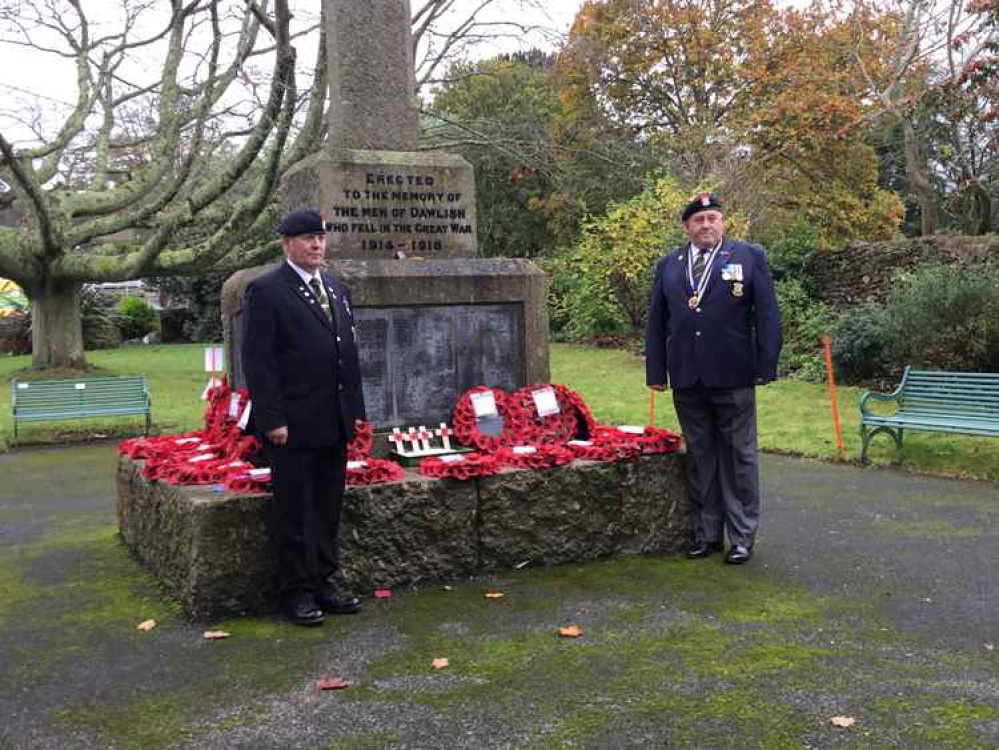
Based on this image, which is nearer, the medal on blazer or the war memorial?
the war memorial

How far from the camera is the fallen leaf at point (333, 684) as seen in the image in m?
3.50

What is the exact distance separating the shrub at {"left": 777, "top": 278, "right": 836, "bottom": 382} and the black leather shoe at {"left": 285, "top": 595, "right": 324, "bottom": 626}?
35.9 ft

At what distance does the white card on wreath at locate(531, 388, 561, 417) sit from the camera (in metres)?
5.74

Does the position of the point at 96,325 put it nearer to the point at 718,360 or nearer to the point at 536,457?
the point at 536,457

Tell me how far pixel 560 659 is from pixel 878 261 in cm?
1420

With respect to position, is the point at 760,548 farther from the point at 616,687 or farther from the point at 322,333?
the point at 322,333

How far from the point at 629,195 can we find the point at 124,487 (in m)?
21.7

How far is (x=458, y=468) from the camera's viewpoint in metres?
4.82

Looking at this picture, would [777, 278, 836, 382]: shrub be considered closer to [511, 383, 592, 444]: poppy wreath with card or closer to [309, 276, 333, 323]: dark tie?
[511, 383, 592, 444]: poppy wreath with card

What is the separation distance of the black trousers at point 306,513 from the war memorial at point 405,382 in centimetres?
15

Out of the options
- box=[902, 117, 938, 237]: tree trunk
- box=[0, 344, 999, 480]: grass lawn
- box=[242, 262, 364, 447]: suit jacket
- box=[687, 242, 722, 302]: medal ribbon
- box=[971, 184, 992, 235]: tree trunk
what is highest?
box=[902, 117, 938, 237]: tree trunk

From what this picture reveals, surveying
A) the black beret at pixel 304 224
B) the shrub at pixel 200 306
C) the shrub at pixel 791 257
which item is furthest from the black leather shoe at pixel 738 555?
the shrub at pixel 200 306

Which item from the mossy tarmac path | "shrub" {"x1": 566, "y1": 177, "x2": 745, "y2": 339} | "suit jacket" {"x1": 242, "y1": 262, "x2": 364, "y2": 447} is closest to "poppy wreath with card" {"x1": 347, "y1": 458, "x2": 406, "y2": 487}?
"suit jacket" {"x1": 242, "y1": 262, "x2": 364, "y2": 447}

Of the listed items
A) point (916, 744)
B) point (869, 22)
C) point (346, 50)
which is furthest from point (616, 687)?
point (869, 22)
